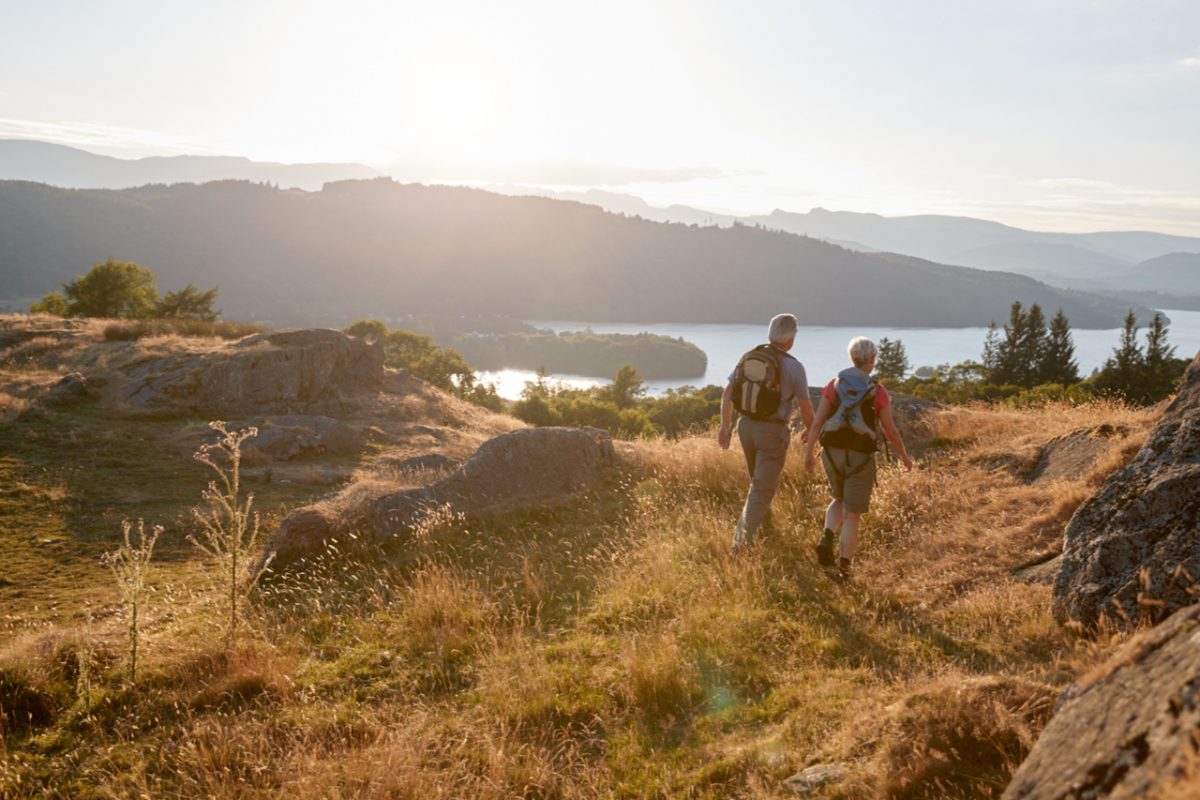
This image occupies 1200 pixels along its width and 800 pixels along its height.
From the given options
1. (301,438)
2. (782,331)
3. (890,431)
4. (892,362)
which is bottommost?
(301,438)

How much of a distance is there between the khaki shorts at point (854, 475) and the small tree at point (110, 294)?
47.6m

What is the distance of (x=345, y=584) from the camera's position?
7.07m

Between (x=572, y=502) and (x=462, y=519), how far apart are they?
1.62 m

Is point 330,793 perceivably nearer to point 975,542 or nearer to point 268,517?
point 975,542

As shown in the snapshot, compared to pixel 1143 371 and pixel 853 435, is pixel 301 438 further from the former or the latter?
pixel 1143 371

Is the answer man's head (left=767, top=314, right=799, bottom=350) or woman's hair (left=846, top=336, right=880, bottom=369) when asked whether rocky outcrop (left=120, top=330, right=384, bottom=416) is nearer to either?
man's head (left=767, top=314, right=799, bottom=350)

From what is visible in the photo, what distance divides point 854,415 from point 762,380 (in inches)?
36.4

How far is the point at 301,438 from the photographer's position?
1364 cm

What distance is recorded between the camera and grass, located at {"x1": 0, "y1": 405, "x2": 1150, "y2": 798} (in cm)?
353

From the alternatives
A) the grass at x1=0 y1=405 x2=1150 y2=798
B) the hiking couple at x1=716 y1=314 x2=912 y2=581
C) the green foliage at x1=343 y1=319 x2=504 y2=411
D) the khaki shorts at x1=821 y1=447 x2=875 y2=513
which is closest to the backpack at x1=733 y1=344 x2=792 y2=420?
the hiking couple at x1=716 y1=314 x2=912 y2=581

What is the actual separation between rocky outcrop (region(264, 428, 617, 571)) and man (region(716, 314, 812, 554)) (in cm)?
323

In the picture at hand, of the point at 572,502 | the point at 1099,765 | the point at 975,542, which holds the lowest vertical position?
the point at 572,502

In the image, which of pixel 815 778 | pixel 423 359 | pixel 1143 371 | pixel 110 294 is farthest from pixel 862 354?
pixel 1143 371

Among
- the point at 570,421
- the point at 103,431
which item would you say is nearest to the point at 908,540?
the point at 103,431
